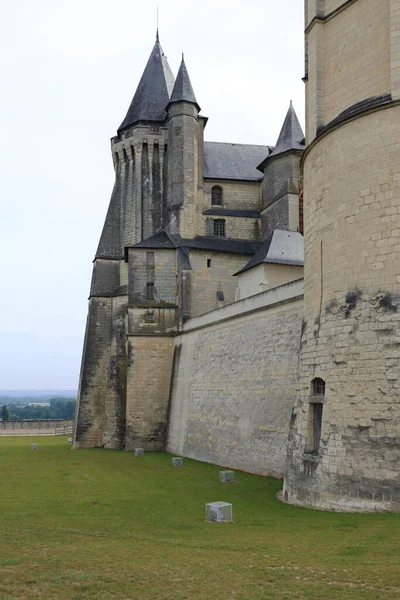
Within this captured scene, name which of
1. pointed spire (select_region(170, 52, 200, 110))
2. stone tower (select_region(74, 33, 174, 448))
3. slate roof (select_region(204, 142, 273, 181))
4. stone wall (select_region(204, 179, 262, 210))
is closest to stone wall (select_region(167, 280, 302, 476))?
stone tower (select_region(74, 33, 174, 448))

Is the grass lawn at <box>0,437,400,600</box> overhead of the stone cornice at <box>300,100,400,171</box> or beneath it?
beneath

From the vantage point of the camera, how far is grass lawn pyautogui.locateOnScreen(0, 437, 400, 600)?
749cm

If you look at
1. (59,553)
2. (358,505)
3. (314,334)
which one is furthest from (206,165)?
(59,553)

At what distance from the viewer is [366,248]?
13.0 m

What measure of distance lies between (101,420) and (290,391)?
64.0ft

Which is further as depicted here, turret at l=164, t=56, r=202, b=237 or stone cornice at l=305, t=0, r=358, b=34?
turret at l=164, t=56, r=202, b=237

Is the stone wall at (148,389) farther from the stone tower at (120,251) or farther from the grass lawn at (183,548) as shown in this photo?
the grass lawn at (183,548)

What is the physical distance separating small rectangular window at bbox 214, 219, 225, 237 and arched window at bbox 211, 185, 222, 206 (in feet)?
4.52

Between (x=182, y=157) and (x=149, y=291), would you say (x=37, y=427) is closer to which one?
(x=149, y=291)

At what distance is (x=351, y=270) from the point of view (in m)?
13.3

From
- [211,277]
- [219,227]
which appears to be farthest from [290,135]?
[211,277]

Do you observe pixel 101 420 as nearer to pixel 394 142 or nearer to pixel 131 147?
pixel 131 147

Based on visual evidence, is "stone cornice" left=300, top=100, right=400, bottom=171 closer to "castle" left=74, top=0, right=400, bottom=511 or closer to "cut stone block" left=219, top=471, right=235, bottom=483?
"castle" left=74, top=0, right=400, bottom=511

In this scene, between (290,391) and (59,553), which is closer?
(59,553)
